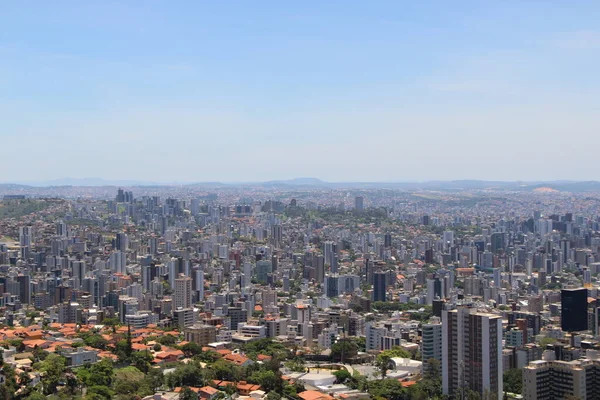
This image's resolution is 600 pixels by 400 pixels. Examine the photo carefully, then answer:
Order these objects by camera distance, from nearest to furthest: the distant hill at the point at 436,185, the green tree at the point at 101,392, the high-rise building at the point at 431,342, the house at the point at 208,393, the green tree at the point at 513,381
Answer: the green tree at the point at 101,392, the house at the point at 208,393, the green tree at the point at 513,381, the high-rise building at the point at 431,342, the distant hill at the point at 436,185

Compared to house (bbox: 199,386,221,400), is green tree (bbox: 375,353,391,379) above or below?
below

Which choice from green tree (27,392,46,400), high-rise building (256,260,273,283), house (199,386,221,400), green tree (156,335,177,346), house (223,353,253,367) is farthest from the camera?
high-rise building (256,260,273,283)

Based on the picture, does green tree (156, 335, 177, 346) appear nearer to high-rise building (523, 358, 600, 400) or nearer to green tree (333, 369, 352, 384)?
green tree (333, 369, 352, 384)

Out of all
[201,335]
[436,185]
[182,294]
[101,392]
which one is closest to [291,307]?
[182,294]

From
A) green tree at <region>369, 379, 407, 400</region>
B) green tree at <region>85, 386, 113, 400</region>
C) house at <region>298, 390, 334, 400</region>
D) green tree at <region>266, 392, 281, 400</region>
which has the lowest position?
green tree at <region>369, 379, 407, 400</region>

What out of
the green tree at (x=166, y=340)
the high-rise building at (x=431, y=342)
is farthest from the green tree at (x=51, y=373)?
the high-rise building at (x=431, y=342)

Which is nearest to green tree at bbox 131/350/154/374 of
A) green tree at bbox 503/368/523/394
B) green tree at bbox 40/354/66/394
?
green tree at bbox 40/354/66/394

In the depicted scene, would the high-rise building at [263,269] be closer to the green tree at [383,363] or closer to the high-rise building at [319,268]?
the high-rise building at [319,268]
